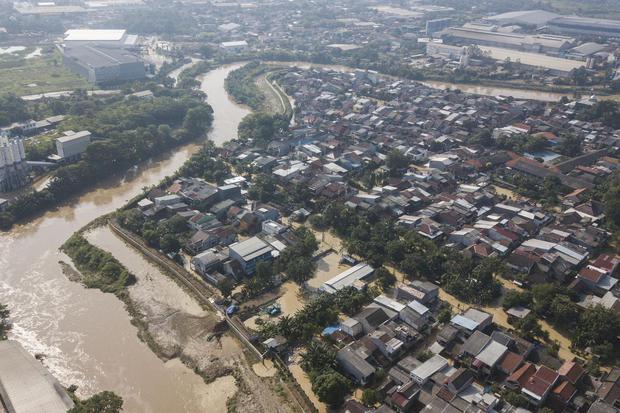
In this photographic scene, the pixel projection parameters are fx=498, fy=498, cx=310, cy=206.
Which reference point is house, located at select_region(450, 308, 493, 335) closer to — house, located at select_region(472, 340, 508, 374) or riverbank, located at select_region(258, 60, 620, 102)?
house, located at select_region(472, 340, 508, 374)

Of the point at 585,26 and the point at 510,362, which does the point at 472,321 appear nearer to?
the point at 510,362

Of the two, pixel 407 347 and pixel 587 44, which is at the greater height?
pixel 587 44

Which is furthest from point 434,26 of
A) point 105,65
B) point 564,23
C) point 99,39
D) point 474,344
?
point 474,344

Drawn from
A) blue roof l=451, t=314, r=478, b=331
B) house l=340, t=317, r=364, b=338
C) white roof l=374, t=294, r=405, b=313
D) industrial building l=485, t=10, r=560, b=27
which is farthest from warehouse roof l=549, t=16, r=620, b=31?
house l=340, t=317, r=364, b=338

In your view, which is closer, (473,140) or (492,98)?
(473,140)

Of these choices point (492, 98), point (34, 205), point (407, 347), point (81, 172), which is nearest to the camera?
point (407, 347)

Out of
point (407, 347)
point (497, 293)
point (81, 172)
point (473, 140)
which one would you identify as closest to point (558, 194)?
point (473, 140)

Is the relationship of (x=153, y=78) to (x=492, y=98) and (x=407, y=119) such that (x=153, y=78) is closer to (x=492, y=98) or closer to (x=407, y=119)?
(x=407, y=119)
